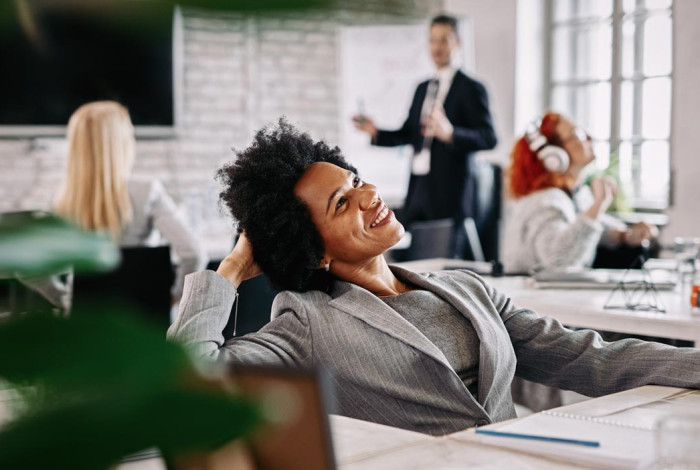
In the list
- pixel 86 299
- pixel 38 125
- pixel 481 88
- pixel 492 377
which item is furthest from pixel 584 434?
pixel 38 125

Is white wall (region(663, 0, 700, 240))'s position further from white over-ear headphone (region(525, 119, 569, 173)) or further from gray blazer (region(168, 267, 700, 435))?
gray blazer (region(168, 267, 700, 435))

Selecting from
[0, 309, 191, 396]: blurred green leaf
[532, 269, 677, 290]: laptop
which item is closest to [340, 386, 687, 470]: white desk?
[0, 309, 191, 396]: blurred green leaf

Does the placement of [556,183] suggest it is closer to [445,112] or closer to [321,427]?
[445,112]

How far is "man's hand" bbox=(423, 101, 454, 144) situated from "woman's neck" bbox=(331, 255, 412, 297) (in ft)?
9.54

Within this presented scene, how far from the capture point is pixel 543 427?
1.32 metres

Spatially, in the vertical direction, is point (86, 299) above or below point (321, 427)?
above

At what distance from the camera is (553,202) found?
3.45 metres

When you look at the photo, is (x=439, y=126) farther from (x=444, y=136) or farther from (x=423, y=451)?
(x=423, y=451)

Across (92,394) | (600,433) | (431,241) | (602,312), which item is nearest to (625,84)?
(431,241)

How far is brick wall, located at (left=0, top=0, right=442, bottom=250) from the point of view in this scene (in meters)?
5.91

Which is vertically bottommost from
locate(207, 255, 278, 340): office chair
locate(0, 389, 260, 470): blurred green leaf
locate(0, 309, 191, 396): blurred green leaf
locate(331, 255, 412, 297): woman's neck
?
locate(207, 255, 278, 340): office chair

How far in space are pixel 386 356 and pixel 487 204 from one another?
4841 millimetres

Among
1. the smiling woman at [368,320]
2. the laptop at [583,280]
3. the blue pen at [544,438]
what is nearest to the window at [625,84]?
the laptop at [583,280]

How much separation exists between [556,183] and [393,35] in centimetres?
325
